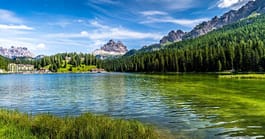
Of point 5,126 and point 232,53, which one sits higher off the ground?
point 232,53

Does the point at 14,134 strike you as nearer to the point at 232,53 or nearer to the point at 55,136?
the point at 55,136

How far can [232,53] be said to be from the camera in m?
196

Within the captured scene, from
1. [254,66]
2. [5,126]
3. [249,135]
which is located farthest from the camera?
[254,66]

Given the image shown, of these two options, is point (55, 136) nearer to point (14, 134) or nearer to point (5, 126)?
point (14, 134)

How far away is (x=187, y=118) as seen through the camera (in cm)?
3472

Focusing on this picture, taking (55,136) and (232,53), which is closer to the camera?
(55,136)

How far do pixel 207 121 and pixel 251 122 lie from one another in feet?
13.6

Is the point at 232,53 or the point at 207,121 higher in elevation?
the point at 232,53

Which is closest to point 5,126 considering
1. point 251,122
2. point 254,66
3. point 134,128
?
point 134,128

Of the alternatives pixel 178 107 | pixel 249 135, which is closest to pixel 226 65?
pixel 178 107

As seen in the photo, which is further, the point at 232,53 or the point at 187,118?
the point at 232,53

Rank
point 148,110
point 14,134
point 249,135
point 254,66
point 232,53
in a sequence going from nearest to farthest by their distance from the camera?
point 14,134, point 249,135, point 148,110, point 254,66, point 232,53

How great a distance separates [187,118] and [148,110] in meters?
8.67

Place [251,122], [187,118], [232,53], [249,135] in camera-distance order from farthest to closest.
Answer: [232,53] → [187,118] → [251,122] → [249,135]
